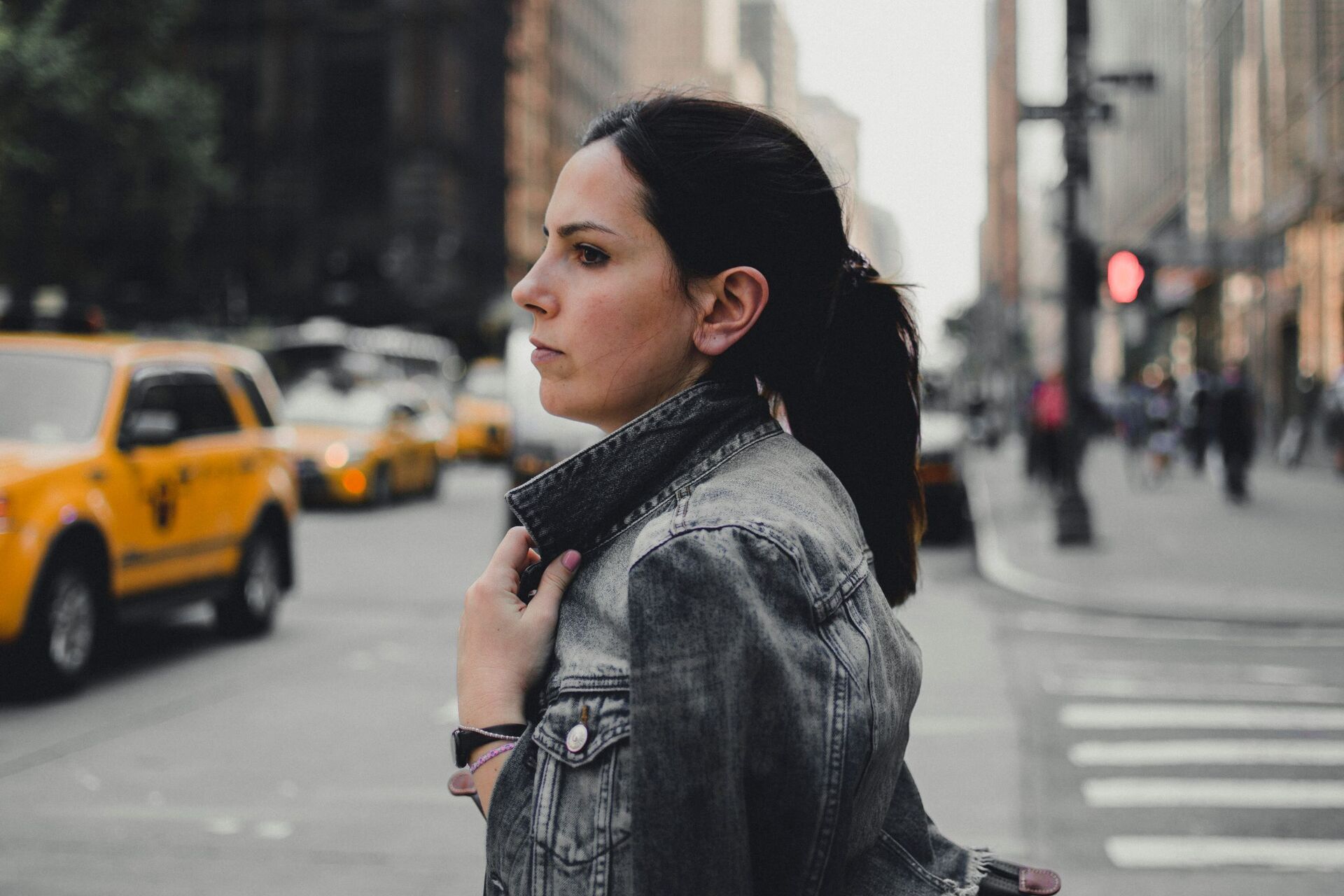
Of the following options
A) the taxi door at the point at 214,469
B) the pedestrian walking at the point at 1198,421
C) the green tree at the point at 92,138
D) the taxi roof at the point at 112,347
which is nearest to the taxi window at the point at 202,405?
the taxi door at the point at 214,469

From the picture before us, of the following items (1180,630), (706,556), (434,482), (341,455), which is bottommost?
(434,482)

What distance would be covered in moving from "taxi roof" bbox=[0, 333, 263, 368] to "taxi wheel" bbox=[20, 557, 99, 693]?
141 centimetres

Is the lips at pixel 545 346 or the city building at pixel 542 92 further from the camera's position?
the city building at pixel 542 92

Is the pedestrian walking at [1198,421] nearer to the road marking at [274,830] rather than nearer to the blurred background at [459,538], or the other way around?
the blurred background at [459,538]

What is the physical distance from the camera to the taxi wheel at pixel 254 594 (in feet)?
32.8

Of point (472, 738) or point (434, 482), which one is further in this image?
point (434, 482)

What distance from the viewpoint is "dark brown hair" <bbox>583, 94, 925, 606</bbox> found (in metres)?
1.58

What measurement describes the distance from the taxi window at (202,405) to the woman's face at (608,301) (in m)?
8.35

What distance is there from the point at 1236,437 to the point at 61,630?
1623cm

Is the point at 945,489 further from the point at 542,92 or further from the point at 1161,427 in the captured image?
the point at 542,92

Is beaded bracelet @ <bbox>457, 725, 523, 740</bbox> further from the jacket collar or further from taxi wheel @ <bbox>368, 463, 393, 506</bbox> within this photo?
taxi wheel @ <bbox>368, 463, 393, 506</bbox>

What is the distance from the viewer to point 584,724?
1384 millimetres

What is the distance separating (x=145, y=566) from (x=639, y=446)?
25.8 feet

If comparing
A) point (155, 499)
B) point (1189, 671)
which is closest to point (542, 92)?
point (155, 499)
